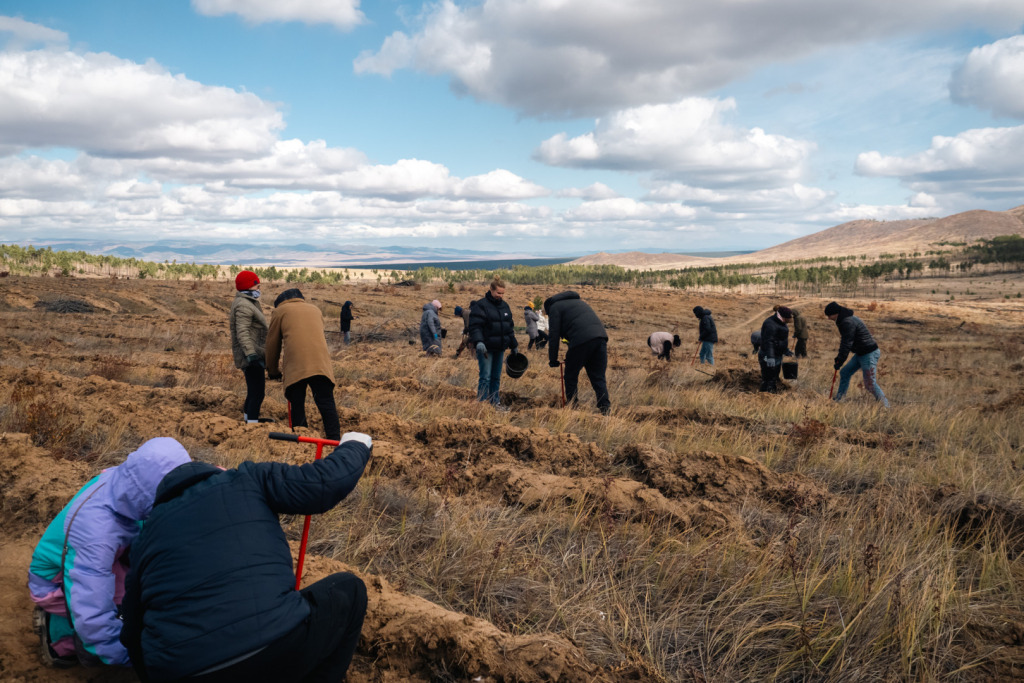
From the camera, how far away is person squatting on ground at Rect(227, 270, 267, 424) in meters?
6.31

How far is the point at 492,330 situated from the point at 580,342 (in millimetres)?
1286

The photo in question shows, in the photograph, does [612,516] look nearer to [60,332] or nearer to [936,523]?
[936,523]

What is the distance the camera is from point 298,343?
570 cm

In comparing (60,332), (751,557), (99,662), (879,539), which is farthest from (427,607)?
(60,332)

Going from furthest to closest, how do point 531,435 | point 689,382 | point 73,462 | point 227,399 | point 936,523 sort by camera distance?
point 689,382 < point 227,399 < point 531,435 < point 73,462 < point 936,523

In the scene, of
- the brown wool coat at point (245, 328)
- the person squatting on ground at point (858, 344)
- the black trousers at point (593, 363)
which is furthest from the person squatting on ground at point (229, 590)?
the person squatting on ground at point (858, 344)

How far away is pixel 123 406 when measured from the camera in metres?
6.86

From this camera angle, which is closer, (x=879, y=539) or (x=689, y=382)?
(x=879, y=539)

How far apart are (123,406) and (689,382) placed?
945 cm

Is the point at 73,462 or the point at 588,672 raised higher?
the point at 73,462

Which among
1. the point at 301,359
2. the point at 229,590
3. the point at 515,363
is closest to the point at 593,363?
the point at 515,363

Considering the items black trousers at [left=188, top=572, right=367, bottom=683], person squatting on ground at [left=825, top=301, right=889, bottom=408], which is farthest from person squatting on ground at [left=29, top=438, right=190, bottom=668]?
person squatting on ground at [left=825, top=301, right=889, bottom=408]

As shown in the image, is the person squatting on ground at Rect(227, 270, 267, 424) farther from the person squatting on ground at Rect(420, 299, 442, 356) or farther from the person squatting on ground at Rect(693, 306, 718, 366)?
the person squatting on ground at Rect(693, 306, 718, 366)

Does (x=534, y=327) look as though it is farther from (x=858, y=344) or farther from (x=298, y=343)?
(x=298, y=343)
